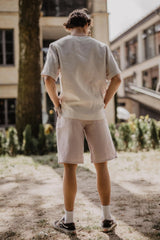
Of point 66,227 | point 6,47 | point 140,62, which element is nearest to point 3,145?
point 66,227

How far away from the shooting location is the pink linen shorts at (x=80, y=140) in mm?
2854

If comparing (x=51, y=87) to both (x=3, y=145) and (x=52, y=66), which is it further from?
(x=3, y=145)

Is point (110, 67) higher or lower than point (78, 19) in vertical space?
lower

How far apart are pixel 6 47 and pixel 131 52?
901 inches

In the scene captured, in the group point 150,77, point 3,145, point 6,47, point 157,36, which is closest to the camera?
point 3,145

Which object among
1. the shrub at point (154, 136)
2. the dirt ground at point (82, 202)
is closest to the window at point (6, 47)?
the shrub at point (154, 136)

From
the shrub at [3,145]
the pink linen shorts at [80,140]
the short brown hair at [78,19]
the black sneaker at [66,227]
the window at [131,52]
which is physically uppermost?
the window at [131,52]

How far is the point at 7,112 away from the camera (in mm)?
16766

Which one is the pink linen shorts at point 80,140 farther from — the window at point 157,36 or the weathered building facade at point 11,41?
the window at point 157,36

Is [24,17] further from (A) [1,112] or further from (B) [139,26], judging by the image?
(B) [139,26]

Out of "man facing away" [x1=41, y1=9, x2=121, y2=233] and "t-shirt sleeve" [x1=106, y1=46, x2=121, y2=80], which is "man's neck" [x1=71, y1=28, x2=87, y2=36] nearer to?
"man facing away" [x1=41, y1=9, x2=121, y2=233]

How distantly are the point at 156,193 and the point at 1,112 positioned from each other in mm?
13407

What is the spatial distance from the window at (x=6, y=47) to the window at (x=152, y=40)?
18.1 metres

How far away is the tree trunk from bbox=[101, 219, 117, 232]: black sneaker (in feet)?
24.0
